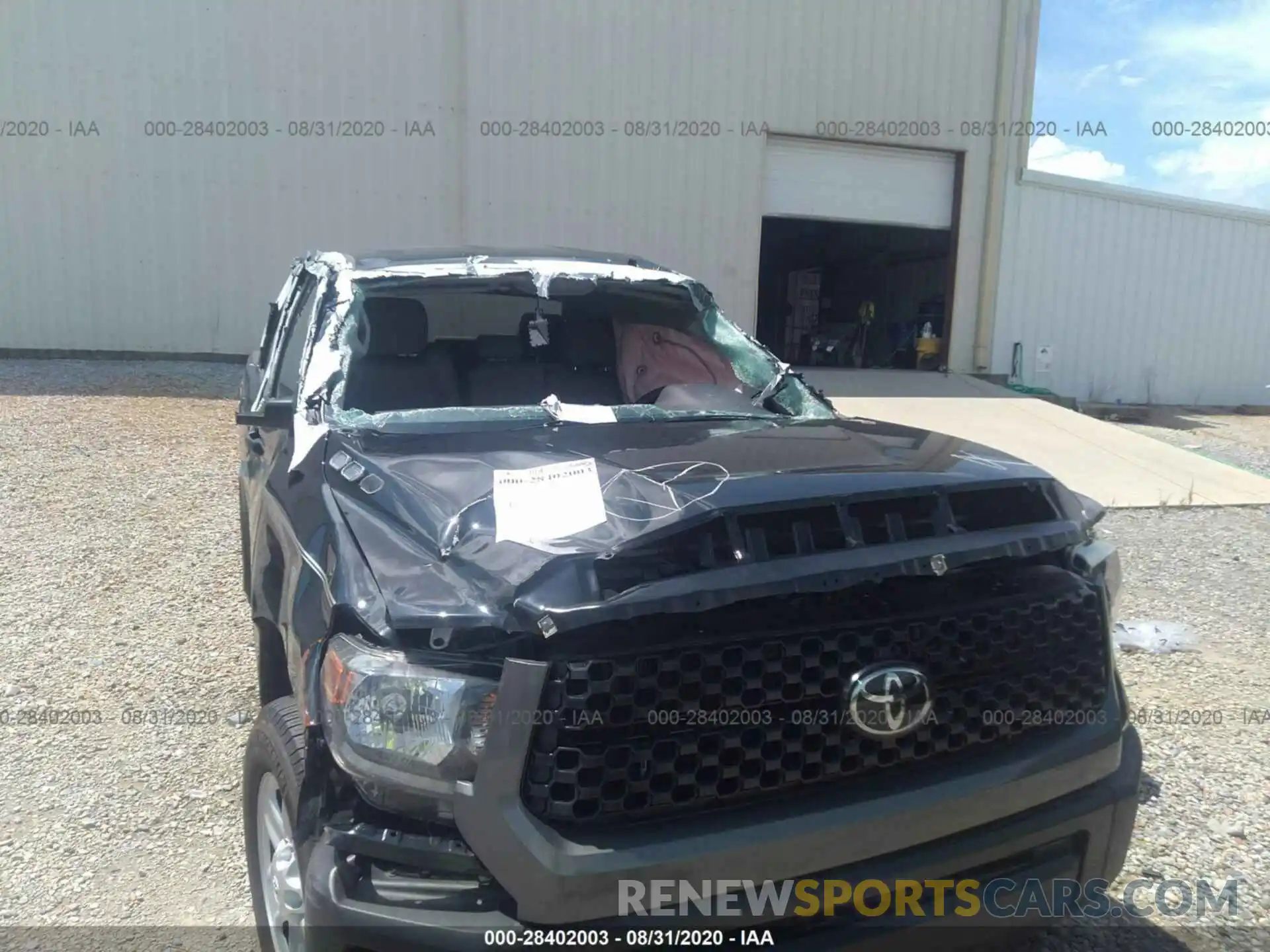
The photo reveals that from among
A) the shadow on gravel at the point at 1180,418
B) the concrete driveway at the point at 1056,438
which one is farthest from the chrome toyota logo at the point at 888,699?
the shadow on gravel at the point at 1180,418

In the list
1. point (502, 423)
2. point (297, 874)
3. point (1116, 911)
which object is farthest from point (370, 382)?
point (1116, 911)

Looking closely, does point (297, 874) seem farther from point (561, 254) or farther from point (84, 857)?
point (561, 254)

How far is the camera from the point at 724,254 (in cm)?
1232

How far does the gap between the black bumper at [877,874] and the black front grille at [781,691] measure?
0.15 meters

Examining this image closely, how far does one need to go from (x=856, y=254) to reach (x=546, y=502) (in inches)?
742

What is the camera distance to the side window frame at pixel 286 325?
346 cm

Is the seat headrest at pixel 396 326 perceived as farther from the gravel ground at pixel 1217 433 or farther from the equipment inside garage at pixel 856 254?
the equipment inside garage at pixel 856 254

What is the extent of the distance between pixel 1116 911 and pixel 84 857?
3098 millimetres

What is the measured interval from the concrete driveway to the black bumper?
4.81 meters

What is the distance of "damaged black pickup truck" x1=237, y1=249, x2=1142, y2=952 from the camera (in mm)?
1636

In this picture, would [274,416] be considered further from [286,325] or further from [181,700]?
[181,700]

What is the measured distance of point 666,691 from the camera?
1726mm

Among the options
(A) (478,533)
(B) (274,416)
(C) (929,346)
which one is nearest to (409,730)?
(A) (478,533)

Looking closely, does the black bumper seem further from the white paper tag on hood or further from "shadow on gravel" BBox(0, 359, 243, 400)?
"shadow on gravel" BBox(0, 359, 243, 400)
